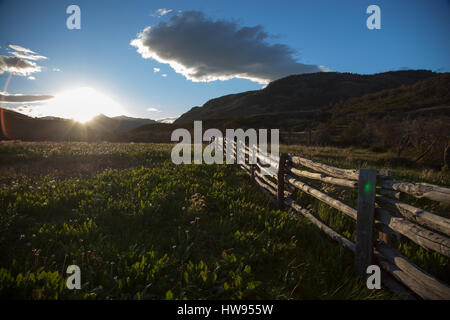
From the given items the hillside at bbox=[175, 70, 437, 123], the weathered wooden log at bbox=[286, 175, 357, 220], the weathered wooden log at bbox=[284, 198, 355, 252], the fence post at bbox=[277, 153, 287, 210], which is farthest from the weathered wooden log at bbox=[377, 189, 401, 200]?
the hillside at bbox=[175, 70, 437, 123]

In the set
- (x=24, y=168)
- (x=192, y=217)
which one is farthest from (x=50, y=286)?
(x=24, y=168)

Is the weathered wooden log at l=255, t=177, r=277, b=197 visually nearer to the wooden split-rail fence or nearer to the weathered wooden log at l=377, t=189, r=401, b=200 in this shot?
the wooden split-rail fence

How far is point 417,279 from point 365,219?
0.84 m

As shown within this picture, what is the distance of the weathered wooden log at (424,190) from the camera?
2.34 metres

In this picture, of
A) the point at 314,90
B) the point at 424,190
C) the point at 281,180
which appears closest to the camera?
the point at 424,190

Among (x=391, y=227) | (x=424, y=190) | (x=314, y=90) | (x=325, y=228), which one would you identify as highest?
(x=314, y=90)

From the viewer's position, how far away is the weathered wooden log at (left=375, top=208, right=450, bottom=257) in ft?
7.72

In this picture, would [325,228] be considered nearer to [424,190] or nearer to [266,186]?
[424,190]

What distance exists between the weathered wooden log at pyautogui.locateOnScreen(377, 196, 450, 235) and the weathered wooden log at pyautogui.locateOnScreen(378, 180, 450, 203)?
0.63ft

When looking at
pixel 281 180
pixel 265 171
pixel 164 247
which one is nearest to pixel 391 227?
pixel 281 180

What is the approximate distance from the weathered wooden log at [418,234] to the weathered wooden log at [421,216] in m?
0.09

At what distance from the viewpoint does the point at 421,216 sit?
8.57ft

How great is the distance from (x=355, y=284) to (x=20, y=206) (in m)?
6.46

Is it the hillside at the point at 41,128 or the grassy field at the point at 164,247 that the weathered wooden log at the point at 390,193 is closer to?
the grassy field at the point at 164,247
